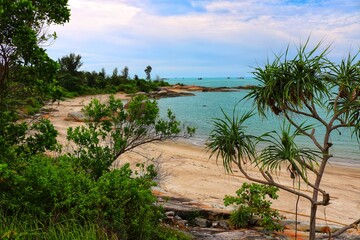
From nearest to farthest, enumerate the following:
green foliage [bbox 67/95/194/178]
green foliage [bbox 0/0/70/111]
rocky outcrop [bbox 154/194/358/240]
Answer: green foliage [bbox 0/0/70/111] < rocky outcrop [bbox 154/194/358/240] < green foliage [bbox 67/95/194/178]

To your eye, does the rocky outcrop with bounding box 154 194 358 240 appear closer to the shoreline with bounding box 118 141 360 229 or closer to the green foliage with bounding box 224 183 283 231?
the green foliage with bounding box 224 183 283 231

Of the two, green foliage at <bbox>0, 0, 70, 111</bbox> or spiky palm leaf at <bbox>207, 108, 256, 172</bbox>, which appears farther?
spiky palm leaf at <bbox>207, 108, 256, 172</bbox>

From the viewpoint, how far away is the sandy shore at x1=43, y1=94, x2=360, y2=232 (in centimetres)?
1080

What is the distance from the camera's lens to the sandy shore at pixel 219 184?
1080 centimetres

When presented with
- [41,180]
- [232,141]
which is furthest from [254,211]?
[41,180]

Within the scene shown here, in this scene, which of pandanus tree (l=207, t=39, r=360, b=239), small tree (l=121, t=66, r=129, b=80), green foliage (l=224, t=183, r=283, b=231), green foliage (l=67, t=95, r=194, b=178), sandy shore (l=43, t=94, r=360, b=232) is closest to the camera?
pandanus tree (l=207, t=39, r=360, b=239)

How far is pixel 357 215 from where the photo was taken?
11000 millimetres

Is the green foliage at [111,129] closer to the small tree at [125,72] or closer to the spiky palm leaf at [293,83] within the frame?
the spiky palm leaf at [293,83]

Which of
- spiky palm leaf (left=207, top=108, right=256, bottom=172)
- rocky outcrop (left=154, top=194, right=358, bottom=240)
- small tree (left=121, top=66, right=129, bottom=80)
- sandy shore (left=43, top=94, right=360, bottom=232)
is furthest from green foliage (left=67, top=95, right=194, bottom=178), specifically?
small tree (left=121, top=66, right=129, bottom=80)

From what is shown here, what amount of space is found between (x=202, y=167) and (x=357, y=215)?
689cm

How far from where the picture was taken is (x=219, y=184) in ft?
44.7

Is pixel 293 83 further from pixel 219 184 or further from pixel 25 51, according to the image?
pixel 219 184

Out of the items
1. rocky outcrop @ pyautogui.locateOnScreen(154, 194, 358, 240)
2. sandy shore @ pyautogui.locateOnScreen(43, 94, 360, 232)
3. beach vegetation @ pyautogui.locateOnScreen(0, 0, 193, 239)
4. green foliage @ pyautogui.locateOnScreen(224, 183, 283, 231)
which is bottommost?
sandy shore @ pyautogui.locateOnScreen(43, 94, 360, 232)

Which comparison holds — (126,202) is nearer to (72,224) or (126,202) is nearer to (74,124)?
(72,224)
